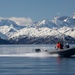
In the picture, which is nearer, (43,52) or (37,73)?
(37,73)

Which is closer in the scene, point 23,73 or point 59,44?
point 23,73

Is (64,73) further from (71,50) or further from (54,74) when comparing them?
(71,50)

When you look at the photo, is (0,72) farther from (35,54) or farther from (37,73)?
(35,54)

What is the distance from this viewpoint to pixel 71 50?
8156 cm

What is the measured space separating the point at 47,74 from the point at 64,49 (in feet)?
99.4

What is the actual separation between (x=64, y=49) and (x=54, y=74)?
30157 millimetres

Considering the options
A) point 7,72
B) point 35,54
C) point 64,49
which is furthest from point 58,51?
point 7,72

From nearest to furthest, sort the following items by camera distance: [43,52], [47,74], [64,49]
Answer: [47,74] < [64,49] < [43,52]

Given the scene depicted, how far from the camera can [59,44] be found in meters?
83.0

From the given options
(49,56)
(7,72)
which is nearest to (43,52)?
(49,56)

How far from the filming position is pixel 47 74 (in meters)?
51.1

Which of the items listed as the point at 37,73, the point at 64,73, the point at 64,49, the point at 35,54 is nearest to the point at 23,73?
the point at 37,73

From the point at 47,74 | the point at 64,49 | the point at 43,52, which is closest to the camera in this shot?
the point at 47,74

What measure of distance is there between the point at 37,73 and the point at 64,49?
29.5 meters
